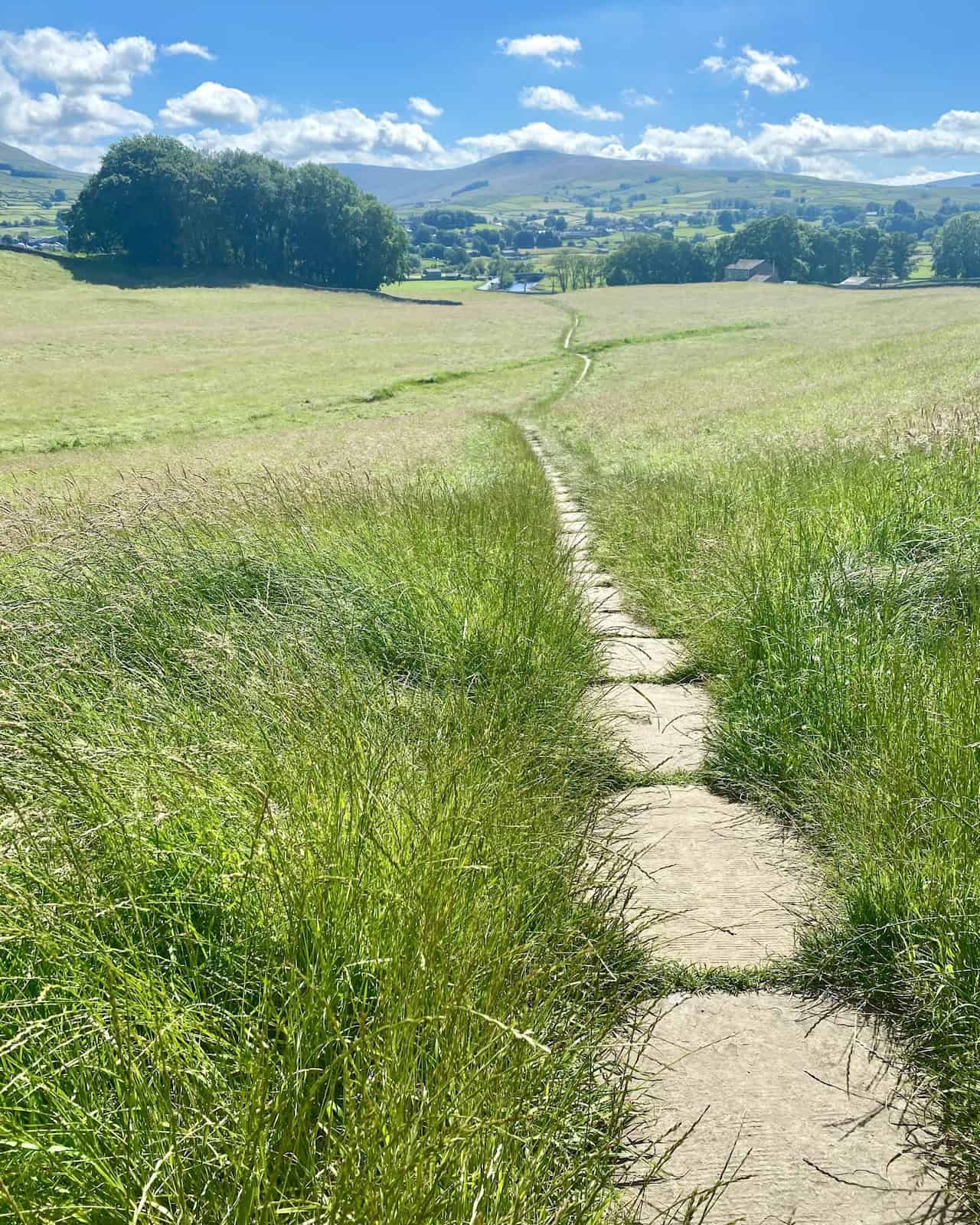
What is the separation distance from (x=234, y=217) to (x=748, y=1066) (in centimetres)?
10592

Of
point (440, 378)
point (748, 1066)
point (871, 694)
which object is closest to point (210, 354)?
point (440, 378)

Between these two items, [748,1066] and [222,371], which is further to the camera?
[222,371]

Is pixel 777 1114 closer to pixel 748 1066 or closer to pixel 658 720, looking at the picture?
pixel 748 1066

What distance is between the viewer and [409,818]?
8.95 feet

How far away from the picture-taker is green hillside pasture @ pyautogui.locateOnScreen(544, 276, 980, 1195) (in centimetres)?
270

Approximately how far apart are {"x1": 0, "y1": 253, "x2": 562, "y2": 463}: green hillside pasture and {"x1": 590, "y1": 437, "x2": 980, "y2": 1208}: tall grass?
23.6 metres

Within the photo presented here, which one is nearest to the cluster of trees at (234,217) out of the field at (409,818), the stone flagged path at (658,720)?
the field at (409,818)

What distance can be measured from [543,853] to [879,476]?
5.62 m

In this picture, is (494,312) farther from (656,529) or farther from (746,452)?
(656,529)

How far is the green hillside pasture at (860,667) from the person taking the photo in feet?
8.86

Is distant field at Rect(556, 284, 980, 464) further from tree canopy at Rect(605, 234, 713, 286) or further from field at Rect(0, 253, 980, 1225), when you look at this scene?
tree canopy at Rect(605, 234, 713, 286)

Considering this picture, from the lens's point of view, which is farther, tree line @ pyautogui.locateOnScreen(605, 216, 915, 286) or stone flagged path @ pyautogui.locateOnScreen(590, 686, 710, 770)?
tree line @ pyautogui.locateOnScreen(605, 216, 915, 286)

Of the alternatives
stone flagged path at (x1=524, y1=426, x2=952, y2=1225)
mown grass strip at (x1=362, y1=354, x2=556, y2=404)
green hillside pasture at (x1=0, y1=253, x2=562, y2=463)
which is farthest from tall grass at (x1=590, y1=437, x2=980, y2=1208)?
mown grass strip at (x1=362, y1=354, x2=556, y2=404)

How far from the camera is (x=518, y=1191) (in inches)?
70.2
